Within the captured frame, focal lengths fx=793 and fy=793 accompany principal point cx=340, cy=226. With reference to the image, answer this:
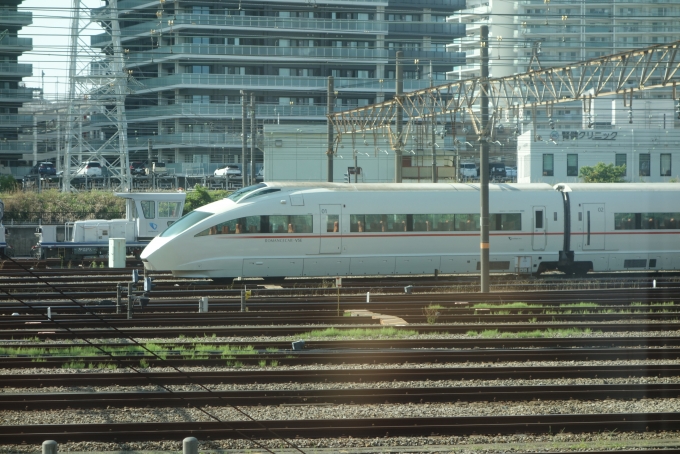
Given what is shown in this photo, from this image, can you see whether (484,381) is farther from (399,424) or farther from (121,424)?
(121,424)

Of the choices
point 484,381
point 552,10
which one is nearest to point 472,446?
point 484,381

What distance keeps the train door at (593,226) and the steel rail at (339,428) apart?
13.7 metres

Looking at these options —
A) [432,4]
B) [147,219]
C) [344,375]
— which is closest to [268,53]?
[432,4]

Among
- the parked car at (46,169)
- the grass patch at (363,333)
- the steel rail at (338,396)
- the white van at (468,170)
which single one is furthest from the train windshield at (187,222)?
the white van at (468,170)

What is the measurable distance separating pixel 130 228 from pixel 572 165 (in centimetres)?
3299

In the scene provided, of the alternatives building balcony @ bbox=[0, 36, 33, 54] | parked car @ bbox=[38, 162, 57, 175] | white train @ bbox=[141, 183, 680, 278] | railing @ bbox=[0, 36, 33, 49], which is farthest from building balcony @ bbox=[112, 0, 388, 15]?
white train @ bbox=[141, 183, 680, 278]

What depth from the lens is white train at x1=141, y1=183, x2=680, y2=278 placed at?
2092 cm

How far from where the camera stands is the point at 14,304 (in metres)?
17.7

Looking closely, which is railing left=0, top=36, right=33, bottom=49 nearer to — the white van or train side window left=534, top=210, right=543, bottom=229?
the white van

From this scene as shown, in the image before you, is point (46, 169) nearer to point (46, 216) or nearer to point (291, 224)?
point (46, 216)

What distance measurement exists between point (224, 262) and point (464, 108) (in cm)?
792

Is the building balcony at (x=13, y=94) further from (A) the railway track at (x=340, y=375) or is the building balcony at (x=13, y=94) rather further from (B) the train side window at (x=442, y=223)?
(A) the railway track at (x=340, y=375)

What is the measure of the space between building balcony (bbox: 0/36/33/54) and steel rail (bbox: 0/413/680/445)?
162ft

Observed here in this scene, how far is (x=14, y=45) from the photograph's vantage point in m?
53.2
